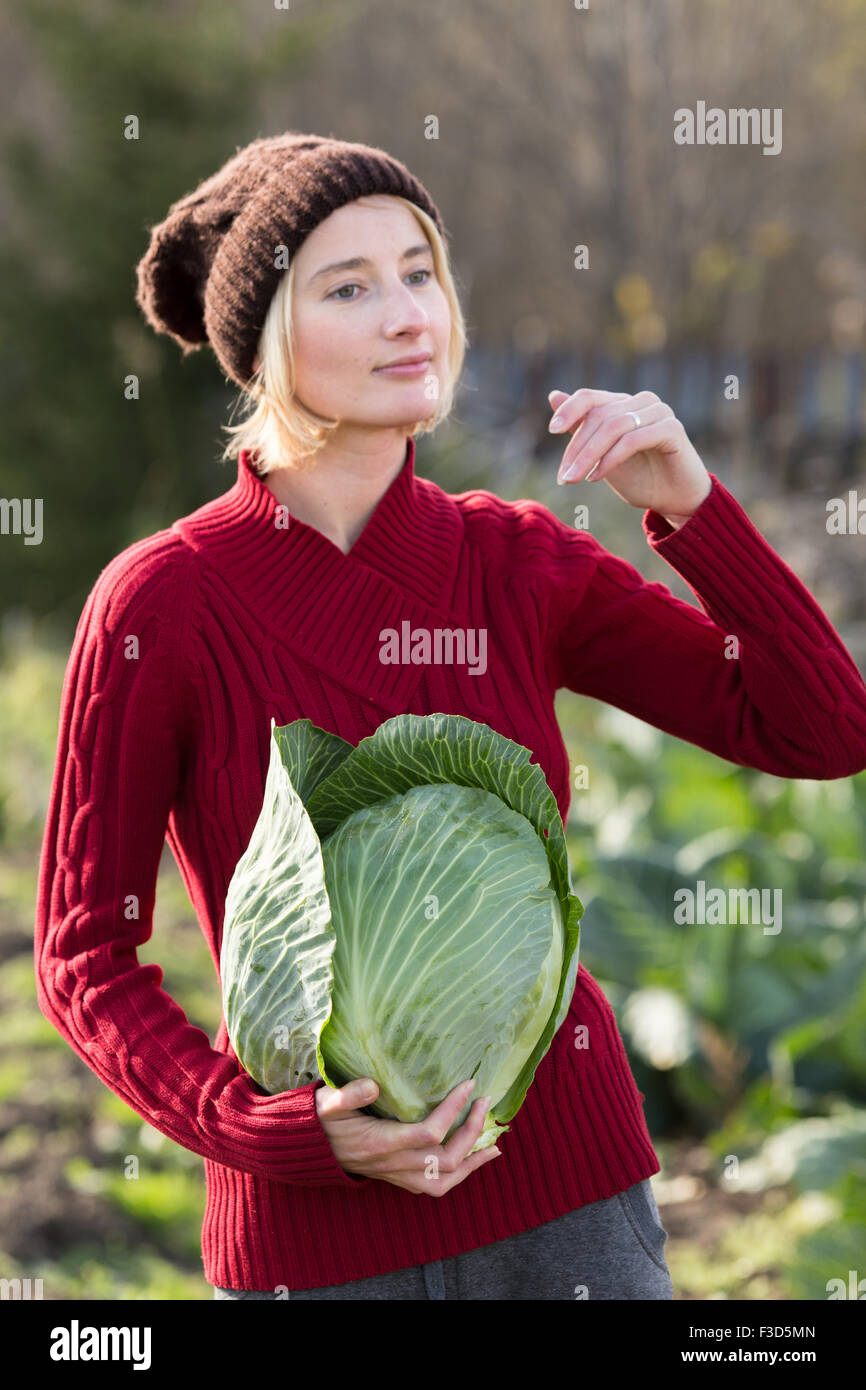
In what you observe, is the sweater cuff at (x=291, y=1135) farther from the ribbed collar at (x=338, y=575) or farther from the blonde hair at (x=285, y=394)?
the blonde hair at (x=285, y=394)

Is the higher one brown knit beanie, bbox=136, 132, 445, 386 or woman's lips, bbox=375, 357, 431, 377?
brown knit beanie, bbox=136, 132, 445, 386

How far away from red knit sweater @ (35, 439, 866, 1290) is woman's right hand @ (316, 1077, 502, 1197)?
5 centimetres

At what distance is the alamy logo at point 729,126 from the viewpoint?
478 inches

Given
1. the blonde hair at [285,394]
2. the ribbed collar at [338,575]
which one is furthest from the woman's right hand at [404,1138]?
the blonde hair at [285,394]

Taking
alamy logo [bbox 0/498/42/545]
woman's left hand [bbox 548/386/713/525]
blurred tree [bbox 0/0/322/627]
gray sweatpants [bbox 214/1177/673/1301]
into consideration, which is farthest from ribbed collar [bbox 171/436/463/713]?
alamy logo [bbox 0/498/42/545]

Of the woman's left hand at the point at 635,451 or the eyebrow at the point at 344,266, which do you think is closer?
the woman's left hand at the point at 635,451

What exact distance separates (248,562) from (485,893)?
60cm

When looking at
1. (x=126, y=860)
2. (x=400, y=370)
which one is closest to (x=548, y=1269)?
(x=126, y=860)

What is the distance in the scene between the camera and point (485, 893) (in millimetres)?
1646

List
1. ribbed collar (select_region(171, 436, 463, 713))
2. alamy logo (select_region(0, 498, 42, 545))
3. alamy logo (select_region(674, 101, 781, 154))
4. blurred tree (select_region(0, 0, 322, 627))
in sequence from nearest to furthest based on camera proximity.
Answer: ribbed collar (select_region(171, 436, 463, 713))
blurred tree (select_region(0, 0, 322, 627))
alamy logo (select_region(0, 498, 42, 545))
alamy logo (select_region(674, 101, 781, 154))

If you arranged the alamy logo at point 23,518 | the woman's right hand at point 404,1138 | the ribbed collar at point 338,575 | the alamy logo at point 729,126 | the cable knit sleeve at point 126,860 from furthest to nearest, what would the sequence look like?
1. the alamy logo at point 729,126
2. the alamy logo at point 23,518
3. the ribbed collar at point 338,575
4. the cable knit sleeve at point 126,860
5. the woman's right hand at point 404,1138

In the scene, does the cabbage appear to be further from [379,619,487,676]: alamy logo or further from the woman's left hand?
the woman's left hand

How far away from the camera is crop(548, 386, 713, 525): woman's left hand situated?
5.99 ft
